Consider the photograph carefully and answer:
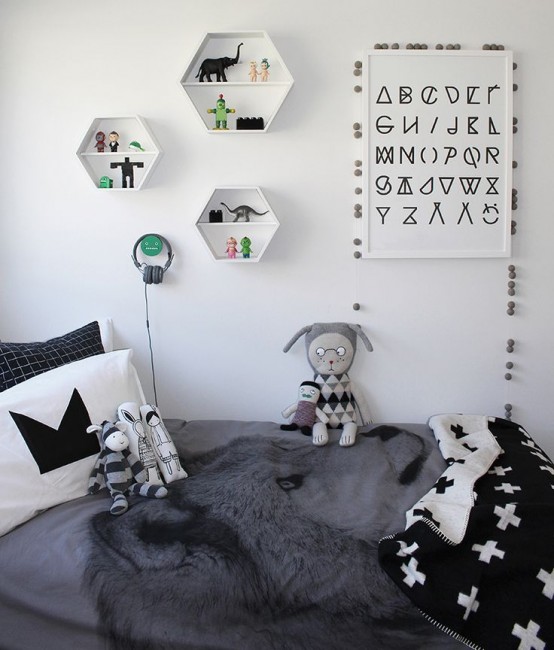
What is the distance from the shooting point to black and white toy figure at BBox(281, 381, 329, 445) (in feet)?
6.48

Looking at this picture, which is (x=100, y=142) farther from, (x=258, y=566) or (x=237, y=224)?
(x=258, y=566)

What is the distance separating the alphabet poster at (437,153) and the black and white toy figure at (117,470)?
1149 mm

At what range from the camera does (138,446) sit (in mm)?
1620

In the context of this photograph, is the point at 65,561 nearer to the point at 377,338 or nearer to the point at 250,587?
the point at 250,587

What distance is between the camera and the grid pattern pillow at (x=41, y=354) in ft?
5.42

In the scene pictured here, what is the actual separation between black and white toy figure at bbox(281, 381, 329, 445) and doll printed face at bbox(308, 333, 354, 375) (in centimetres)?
9

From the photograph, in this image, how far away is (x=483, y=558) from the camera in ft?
3.92

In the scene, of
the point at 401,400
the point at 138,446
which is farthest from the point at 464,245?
the point at 138,446

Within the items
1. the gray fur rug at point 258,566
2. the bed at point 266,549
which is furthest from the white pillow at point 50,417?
the gray fur rug at point 258,566

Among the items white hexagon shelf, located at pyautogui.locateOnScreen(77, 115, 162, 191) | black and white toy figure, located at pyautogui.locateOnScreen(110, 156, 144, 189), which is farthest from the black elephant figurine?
black and white toy figure, located at pyautogui.locateOnScreen(110, 156, 144, 189)

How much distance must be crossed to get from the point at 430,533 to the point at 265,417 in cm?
107

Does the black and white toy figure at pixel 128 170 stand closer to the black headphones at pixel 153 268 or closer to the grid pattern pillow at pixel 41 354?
the black headphones at pixel 153 268

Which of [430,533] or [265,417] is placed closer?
[430,533]

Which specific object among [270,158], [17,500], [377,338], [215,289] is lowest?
[17,500]
